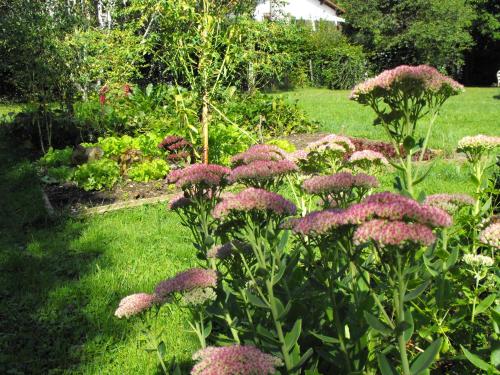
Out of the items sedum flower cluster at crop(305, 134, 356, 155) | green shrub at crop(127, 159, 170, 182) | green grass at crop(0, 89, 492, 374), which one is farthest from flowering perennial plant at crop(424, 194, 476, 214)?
green shrub at crop(127, 159, 170, 182)

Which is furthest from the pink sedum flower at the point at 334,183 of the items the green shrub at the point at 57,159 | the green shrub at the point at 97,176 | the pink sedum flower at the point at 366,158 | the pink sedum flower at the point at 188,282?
the green shrub at the point at 57,159

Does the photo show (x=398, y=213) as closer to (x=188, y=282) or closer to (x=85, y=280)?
(x=188, y=282)

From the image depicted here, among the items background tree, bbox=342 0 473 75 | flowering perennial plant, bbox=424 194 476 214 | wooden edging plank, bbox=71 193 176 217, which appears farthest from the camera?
background tree, bbox=342 0 473 75

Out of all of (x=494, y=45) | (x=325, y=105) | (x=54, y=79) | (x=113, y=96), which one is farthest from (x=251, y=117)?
(x=494, y=45)

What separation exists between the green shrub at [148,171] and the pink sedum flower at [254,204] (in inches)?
208

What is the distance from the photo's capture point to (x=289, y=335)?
6.19 feet

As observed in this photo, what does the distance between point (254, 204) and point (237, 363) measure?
610 mm

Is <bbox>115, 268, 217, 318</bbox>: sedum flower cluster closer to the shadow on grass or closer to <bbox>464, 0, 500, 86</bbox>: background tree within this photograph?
the shadow on grass

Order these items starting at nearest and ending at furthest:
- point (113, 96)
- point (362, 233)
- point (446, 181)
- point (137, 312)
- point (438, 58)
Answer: point (362, 233) → point (137, 312) → point (446, 181) → point (113, 96) → point (438, 58)

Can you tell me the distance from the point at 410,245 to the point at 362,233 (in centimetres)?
15

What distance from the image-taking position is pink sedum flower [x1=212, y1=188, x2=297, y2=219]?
6.38 feet

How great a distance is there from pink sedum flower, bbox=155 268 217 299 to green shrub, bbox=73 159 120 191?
496cm

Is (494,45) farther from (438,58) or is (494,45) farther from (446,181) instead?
(446,181)

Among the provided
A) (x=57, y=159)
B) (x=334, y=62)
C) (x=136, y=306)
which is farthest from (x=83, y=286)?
(x=334, y=62)
